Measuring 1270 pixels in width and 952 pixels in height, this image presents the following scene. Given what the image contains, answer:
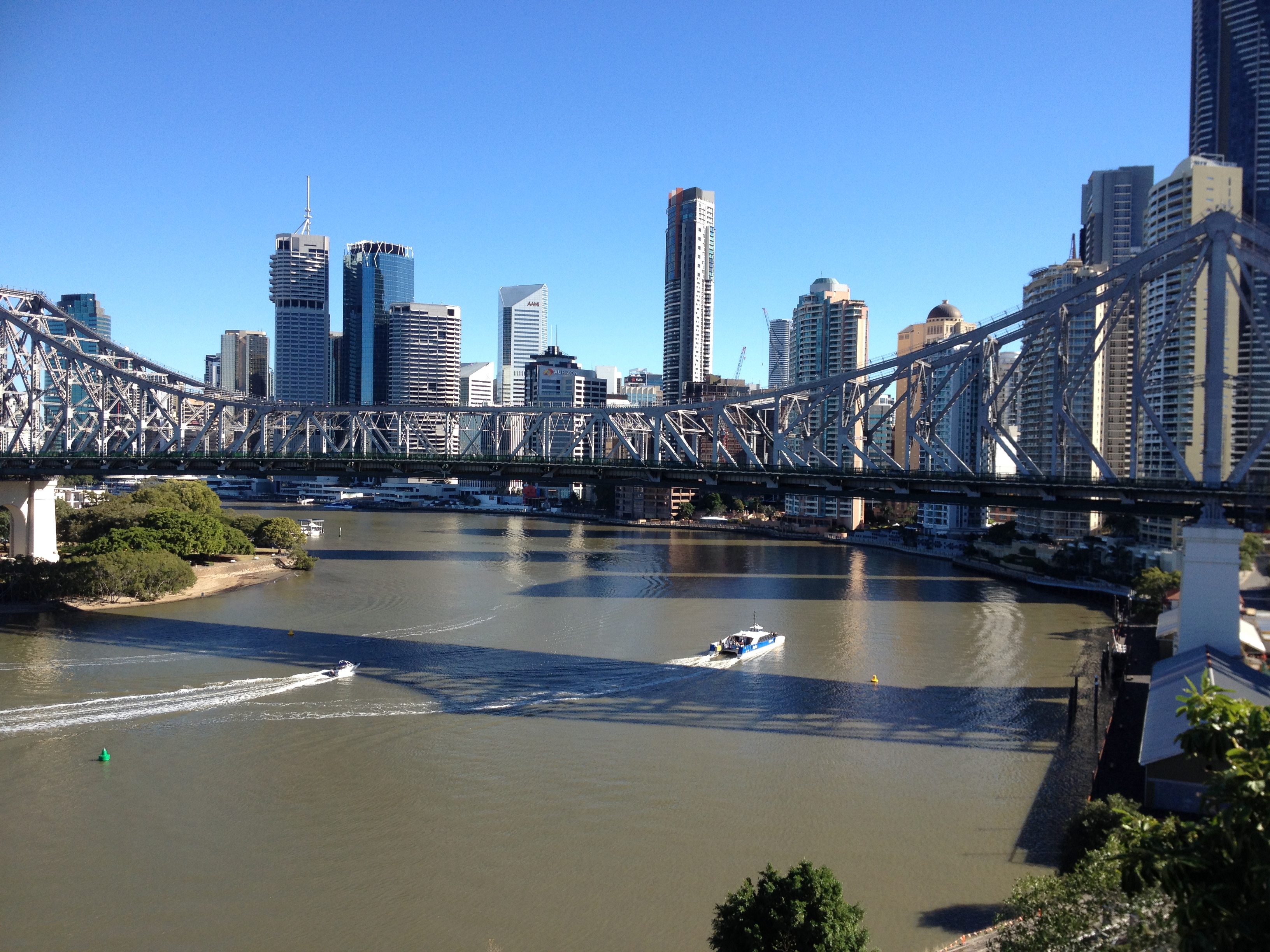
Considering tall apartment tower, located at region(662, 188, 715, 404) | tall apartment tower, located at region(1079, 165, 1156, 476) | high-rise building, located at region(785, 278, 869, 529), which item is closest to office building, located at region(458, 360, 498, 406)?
tall apartment tower, located at region(662, 188, 715, 404)

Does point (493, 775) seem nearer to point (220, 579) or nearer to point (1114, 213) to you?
point (220, 579)

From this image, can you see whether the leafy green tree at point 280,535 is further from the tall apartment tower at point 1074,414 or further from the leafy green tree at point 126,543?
the tall apartment tower at point 1074,414

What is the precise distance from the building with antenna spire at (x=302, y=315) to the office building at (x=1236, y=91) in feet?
250

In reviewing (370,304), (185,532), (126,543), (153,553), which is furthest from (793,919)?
(370,304)

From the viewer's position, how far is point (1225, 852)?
12.1 ft

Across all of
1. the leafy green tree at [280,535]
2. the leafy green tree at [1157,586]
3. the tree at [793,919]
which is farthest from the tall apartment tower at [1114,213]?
the tree at [793,919]

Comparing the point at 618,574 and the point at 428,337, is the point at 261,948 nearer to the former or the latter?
the point at 618,574

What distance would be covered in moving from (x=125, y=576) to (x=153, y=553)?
1147mm

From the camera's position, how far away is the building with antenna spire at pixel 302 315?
98.1m

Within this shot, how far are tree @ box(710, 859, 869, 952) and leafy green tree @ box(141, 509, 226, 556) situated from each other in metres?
19.7

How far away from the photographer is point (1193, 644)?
40.5ft

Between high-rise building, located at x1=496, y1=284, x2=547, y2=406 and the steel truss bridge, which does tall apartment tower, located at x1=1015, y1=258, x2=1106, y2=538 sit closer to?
the steel truss bridge

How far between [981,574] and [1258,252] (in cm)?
1747

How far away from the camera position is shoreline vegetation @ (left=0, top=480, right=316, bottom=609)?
758 inches
